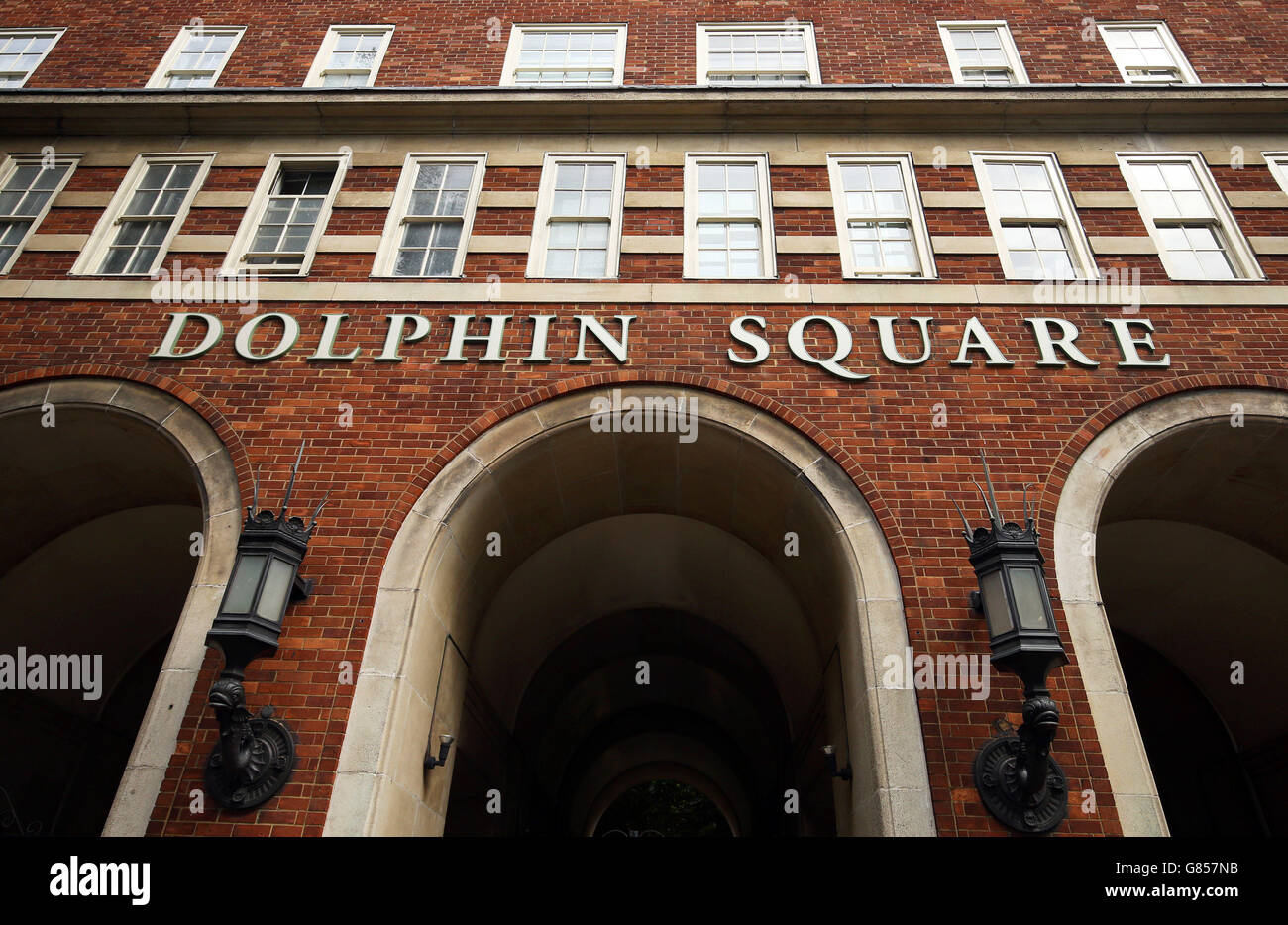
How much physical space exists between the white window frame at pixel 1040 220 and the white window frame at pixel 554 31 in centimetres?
510

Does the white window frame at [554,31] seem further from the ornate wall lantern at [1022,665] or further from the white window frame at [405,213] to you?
the ornate wall lantern at [1022,665]

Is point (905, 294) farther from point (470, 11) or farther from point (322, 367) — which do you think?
point (470, 11)

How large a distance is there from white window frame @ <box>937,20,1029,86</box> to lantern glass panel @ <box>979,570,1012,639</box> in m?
7.97

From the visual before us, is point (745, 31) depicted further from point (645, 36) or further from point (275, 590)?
point (275, 590)

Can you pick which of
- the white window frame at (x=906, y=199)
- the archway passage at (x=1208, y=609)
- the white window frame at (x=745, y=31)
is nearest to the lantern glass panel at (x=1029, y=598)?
the archway passage at (x=1208, y=609)

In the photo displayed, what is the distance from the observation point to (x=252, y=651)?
561cm

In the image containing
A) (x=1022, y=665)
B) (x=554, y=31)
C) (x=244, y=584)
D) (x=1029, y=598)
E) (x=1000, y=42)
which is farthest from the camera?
(x=554, y=31)

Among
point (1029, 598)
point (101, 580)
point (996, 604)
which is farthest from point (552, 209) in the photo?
point (101, 580)

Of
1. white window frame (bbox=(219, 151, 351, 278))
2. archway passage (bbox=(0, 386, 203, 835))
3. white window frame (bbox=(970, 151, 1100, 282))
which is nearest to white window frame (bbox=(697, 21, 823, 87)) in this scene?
white window frame (bbox=(970, 151, 1100, 282))

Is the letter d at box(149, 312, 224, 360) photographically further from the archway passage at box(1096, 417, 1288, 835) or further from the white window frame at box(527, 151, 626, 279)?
the archway passage at box(1096, 417, 1288, 835)

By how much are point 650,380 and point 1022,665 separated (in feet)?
13.9

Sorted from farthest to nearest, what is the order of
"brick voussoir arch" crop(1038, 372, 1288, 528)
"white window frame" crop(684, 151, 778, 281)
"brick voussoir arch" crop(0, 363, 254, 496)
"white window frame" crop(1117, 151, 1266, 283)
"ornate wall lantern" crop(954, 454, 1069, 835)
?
"white window frame" crop(684, 151, 778, 281) < "white window frame" crop(1117, 151, 1266, 283) < "brick voussoir arch" crop(0, 363, 254, 496) < "brick voussoir arch" crop(1038, 372, 1288, 528) < "ornate wall lantern" crop(954, 454, 1069, 835)

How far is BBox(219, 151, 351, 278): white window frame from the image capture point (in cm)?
884

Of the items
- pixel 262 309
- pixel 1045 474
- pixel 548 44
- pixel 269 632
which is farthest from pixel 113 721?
pixel 1045 474
